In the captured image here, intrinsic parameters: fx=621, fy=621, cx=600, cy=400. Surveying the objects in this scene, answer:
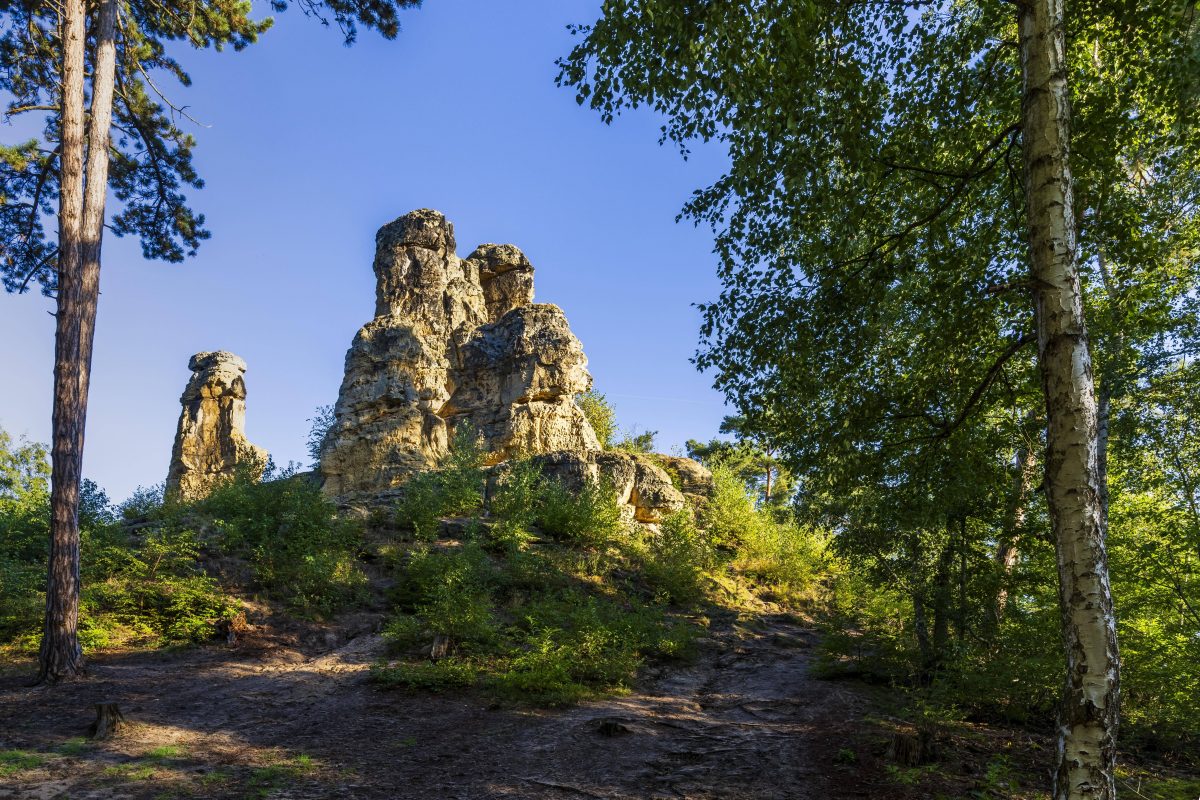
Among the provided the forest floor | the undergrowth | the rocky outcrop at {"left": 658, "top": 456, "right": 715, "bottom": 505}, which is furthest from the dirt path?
the rocky outcrop at {"left": 658, "top": 456, "right": 715, "bottom": 505}

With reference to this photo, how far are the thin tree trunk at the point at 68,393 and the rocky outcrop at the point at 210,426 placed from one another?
2094cm

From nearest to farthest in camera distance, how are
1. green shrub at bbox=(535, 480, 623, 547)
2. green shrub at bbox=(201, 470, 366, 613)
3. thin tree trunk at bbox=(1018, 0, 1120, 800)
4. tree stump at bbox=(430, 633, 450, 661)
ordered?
thin tree trunk at bbox=(1018, 0, 1120, 800)
tree stump at bbox=(430, 633, 450, 661)
green shrub at bbox=(201, 470, 366, 613)
green shrub at bbox=(535, 480, 623, 547)

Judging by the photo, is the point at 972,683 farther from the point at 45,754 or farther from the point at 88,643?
the point at 88,643

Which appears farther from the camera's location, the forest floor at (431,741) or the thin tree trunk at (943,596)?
the thin tree trunk at (943,596)

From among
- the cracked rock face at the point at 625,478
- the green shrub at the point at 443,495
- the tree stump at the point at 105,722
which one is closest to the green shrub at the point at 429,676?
the tree stump at the point at 105,722

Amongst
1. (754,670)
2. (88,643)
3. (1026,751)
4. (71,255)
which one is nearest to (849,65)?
(1026,751)

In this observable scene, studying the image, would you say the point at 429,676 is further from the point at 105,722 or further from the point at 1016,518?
the point at 1016,518

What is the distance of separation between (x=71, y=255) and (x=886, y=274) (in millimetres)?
12451

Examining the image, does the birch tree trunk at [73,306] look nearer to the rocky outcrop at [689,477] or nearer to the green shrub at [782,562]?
the green shrub at [782,562]

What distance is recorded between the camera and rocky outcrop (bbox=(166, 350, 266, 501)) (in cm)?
2967

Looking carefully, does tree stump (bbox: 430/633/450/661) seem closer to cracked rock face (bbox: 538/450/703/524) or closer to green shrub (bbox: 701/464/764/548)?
cracked rock face (bbox: 538/450/703/524)

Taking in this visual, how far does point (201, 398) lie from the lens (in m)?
30.6

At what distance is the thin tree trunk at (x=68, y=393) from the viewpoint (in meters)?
9.03

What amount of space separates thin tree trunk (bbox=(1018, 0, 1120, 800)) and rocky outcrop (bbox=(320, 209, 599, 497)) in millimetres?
19696
